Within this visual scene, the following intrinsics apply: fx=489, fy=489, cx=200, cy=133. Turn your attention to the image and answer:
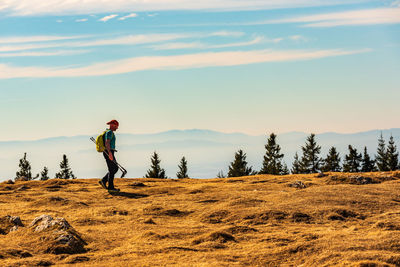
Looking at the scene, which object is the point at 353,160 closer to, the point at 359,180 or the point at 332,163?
the point at 332,163

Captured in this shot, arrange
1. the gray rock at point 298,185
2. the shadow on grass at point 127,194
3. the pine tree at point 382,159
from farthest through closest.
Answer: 1. the pine tree at point 382,159
2. the gray rock at point 298,185
3. the shadow on grass at point 127,194

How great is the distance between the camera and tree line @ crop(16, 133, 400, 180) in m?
88.4

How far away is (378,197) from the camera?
18.8 metres

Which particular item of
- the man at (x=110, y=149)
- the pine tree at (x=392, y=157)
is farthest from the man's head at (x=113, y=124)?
the pine tree at (x=392, y=157)

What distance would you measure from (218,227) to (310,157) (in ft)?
298

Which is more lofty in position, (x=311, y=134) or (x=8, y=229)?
(x=311, y=134)

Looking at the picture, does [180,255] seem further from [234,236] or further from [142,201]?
[142,201]

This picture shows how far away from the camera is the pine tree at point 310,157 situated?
333 feet

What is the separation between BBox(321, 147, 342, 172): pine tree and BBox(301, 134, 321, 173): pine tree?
180 centimetres

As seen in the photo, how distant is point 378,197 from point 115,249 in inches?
447

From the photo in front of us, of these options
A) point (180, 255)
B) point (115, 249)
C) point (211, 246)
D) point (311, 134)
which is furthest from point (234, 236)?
point (311, 134)

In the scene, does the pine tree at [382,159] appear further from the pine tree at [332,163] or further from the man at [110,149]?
the man at [110,149]

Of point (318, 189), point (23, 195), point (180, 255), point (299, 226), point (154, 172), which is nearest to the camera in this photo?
point (180, 255)

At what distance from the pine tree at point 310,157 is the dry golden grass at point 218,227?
3139 inches
